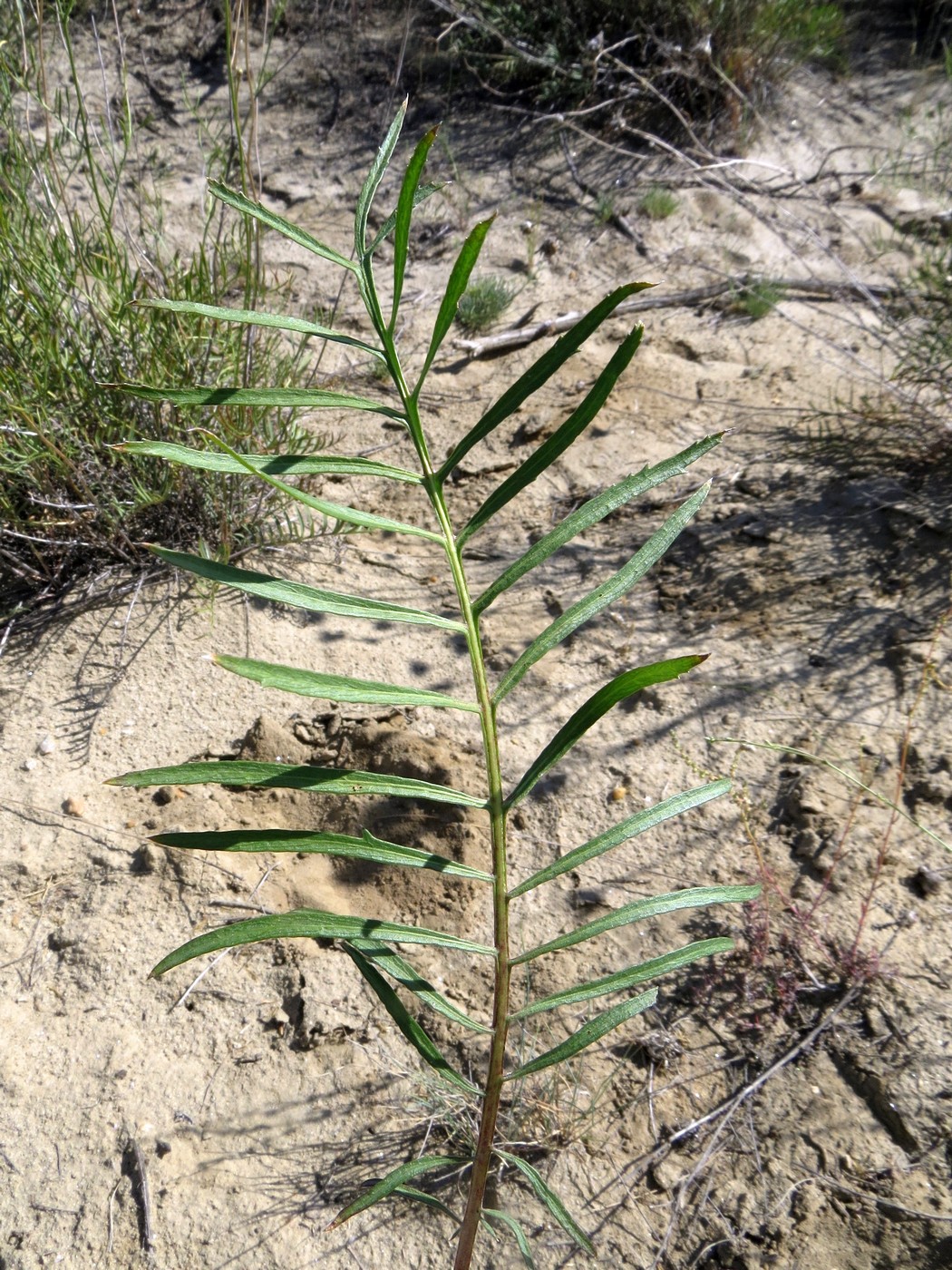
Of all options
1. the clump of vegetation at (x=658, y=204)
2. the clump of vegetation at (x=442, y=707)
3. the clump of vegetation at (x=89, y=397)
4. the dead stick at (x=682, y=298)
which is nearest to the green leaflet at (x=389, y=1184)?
the clump of vegetation at (x=442, y=707)

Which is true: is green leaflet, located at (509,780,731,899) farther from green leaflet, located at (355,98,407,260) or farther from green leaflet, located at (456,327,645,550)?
green leaflet, located at (355,98,407,260)

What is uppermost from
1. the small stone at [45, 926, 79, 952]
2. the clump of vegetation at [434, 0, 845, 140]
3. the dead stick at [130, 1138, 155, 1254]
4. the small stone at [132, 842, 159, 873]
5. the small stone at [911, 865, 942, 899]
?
the clump of vegetation at [434, 0, 845, 140]

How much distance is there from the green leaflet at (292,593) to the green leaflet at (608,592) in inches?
3.6

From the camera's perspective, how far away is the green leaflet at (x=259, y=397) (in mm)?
1117

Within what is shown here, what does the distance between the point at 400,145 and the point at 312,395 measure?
11.5ft

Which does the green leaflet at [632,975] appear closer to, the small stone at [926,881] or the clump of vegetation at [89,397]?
the small stone at [926,881]

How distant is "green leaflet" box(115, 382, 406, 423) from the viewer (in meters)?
1.12

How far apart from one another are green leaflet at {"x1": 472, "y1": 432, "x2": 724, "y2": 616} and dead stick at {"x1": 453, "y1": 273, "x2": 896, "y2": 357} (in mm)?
2146

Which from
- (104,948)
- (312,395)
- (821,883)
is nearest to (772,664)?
(821,883)

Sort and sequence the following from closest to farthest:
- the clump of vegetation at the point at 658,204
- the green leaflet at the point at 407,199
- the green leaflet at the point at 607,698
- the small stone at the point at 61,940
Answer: the green leaflet at the point at 607,698
the green leaflet at the point at 407,199
the small stone at the point at 61,940
the clump of vegetation at the point at 658,204

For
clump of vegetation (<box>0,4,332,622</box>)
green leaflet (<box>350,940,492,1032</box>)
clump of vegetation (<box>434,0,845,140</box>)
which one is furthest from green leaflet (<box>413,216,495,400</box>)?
clump of vegetation (<box>434,0,845,140</box>)

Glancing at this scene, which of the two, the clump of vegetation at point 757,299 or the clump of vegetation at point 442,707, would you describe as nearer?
the clump of vegetation at point 442,707

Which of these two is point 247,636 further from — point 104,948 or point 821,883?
point 821,883

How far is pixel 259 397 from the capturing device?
1192 millimetres
